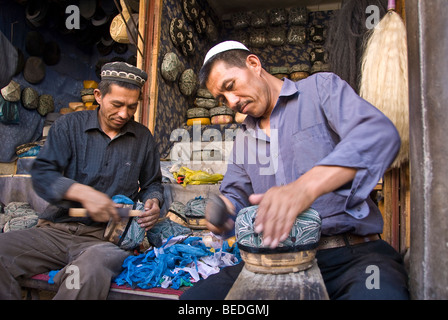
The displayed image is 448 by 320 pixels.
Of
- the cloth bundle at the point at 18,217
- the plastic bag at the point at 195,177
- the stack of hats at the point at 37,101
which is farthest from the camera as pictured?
the stack of hats at the point at 37,101

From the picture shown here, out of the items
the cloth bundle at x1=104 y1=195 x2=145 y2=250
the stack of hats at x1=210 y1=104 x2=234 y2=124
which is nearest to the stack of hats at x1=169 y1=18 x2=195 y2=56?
the stack of hats at x1=210 y1=104 x2=234 y2=124

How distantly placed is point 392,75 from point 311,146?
0.64 meters

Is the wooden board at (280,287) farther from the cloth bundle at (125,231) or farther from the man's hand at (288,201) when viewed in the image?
the cloth bundle at (125,231)

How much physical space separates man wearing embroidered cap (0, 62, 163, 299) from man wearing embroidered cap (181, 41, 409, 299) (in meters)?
0.75

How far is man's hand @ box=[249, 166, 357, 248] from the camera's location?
3.29 feet

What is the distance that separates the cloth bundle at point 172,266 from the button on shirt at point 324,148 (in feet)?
2.15

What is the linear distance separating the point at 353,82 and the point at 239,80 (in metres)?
1.04

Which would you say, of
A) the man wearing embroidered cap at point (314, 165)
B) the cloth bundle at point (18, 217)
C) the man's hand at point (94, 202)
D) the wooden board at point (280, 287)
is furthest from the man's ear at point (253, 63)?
the cloth bundle at point (18, 217)

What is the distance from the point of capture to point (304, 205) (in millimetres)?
1033

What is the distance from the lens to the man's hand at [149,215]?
222cm

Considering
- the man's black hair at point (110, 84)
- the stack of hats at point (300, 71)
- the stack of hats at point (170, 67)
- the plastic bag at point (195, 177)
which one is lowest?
the plastic bag at point (195, 177)

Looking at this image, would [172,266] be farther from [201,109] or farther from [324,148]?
[201,109]
